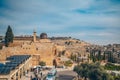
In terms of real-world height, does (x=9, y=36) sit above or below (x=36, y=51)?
above

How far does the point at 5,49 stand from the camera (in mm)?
37219

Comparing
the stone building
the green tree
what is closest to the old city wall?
the stone building

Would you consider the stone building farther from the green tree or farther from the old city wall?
the green tree

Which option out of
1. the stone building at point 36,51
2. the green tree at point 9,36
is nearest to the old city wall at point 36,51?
the stone building at point 36,51

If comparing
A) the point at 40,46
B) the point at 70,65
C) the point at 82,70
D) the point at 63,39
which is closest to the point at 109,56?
the point at 70,65

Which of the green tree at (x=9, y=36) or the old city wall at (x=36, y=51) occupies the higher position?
the green tree at (x=9, y=36)

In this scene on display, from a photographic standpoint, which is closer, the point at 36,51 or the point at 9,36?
the point at 36,51

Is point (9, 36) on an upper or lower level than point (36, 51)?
upper

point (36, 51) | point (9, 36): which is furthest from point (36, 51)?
point (9, 36)

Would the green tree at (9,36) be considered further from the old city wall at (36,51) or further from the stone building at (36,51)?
the old city wall at (36,51)

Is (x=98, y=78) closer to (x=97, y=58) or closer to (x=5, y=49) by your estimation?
(x=5, y=49)

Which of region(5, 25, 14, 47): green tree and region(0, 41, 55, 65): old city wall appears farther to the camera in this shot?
region(5, 25, 14, 47): green tree

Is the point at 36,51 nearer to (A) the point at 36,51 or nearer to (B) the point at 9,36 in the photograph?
(A) the point at 36,51

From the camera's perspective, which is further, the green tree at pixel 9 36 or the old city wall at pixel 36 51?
the green tree at pixel 9 36
